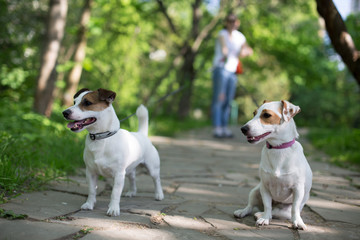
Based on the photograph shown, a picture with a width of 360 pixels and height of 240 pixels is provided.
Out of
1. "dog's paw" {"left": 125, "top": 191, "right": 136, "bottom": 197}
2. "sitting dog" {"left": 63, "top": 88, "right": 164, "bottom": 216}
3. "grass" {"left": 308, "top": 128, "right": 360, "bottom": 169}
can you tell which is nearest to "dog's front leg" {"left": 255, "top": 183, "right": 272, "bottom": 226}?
"sitting dog" {"left": 63, "top": 88, "right": 164, "bottom": 216}

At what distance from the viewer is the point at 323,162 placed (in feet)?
20.2

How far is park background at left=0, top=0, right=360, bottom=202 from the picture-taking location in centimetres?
455

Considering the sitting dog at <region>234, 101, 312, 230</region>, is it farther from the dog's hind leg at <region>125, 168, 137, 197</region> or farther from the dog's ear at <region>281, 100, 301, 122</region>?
the dog's hind leg at <region>125, 168, 137, 197</region>

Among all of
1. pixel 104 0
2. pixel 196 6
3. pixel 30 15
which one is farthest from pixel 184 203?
pixel 196 6

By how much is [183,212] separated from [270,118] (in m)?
1.08

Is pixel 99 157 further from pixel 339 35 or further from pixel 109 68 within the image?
pixel 109 68

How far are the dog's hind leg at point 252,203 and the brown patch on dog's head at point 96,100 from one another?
1.40 meters

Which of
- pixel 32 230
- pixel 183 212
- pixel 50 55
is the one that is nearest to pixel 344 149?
pixel 183 212

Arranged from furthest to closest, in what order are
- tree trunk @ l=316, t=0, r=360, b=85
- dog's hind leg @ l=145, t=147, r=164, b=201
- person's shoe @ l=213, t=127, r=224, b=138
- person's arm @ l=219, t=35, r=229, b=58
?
person's shoe @ l=213, t=127, r=224, b=138, person's arm @ l=219, t=35, r=229, b=58, tree trunk @ l=316, t=0, r=360, b=85, dog's hind leg @ l=145, t=147, r=164, b=201

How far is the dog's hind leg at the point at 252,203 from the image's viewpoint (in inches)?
119

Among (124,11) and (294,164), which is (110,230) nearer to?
(294,164)

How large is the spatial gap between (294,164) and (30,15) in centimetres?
792

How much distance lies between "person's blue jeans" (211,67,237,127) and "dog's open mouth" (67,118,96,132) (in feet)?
18.7

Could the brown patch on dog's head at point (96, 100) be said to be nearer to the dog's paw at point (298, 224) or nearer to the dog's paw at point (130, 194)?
the dog's paw at point (130, 194)
